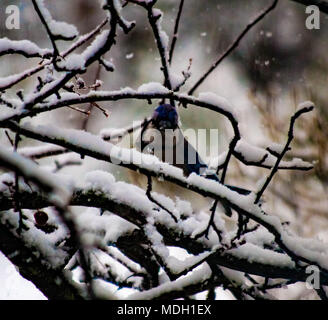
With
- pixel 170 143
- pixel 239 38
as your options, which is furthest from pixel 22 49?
pixel 170 143

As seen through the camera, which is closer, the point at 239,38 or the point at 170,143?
the point at 239,38

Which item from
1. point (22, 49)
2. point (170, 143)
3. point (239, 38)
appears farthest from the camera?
point (170, 143)

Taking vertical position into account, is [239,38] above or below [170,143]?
above

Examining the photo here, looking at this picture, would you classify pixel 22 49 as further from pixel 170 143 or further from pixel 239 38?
pixel 170 143

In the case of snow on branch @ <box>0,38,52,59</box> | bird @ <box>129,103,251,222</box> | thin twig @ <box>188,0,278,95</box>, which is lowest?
snow on branch @ <box>0,38,52,59</box>

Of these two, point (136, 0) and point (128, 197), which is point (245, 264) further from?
point (136, 0)

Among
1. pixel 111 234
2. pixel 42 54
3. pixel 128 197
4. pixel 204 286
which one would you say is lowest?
pixel 204 286

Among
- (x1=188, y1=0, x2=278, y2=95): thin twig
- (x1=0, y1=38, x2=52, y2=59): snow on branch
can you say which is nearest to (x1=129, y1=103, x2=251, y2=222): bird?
(x1=188, y1=0, x2=278, y2=95): thin twig

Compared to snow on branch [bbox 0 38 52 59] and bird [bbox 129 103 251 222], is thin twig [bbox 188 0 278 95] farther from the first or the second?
snow on branch [bbox 0 38 52 59]

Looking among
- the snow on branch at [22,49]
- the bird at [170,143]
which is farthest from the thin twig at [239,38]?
the snow on branch at [22,49]

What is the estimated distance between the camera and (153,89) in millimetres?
1360
